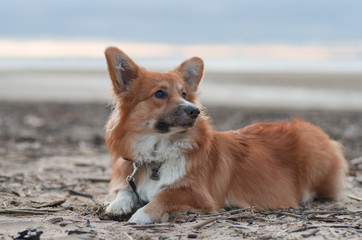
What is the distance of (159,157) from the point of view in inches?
183

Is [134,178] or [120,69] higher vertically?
[120,69]

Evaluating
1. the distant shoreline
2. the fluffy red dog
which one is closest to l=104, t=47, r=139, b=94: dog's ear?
the fluffy red dog

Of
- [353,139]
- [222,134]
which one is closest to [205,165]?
[222,134]

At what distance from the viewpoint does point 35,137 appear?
9.78 meters

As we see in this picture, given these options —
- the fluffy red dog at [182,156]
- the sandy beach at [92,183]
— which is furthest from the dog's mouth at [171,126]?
the sandy beach at [92,183]

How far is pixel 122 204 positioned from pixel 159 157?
61cm

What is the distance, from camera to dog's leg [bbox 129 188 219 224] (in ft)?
13.7

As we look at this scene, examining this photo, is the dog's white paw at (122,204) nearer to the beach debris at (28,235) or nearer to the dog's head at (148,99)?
the dog's head at (148,99)

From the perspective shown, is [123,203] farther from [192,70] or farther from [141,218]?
[192,70]

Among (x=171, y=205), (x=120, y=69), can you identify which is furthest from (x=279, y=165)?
(x=120, y=69)

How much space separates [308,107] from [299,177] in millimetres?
11013

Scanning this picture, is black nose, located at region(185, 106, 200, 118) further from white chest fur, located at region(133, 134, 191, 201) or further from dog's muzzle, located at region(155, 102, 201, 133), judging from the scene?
white chest fur, located at region(133, 134, 191, 201)

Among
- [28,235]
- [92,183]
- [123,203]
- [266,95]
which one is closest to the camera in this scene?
[28,235]

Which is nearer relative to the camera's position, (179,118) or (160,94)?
(179,118)
